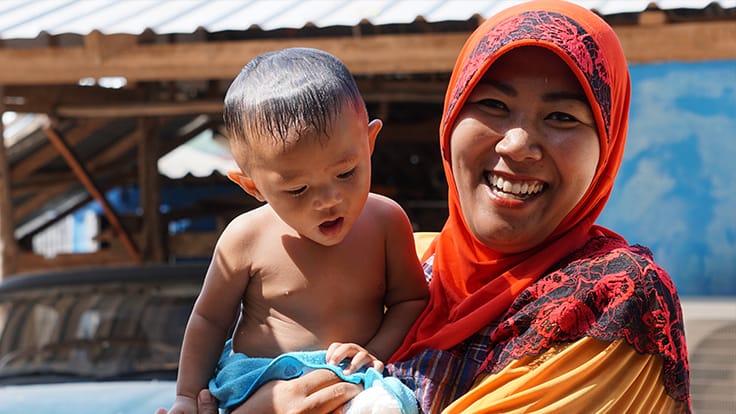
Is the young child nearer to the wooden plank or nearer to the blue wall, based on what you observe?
the blue wall

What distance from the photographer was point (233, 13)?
5.79m

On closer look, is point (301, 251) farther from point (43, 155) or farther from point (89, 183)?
point (43, 155)

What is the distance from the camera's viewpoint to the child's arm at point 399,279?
1949mm

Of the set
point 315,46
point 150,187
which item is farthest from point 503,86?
point 150,187

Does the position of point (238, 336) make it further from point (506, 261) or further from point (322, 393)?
point (506, 261)

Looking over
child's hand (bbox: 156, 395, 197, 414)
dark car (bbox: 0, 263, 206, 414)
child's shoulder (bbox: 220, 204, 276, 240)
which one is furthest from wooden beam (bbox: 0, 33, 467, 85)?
child's hand (bbox: 156, 395, 197, 414)

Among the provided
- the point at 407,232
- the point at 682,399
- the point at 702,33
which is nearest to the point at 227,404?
the point at 407,232

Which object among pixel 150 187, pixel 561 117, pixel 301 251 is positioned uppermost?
pixel 561 117

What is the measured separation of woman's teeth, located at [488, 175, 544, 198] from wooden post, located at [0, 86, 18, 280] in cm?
593

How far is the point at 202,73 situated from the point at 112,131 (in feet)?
17.2

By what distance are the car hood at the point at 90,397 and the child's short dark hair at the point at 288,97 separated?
2209 mm

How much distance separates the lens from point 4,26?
19.3 ft

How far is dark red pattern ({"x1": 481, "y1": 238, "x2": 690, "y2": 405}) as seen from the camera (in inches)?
65.3

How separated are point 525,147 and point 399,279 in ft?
1.39
